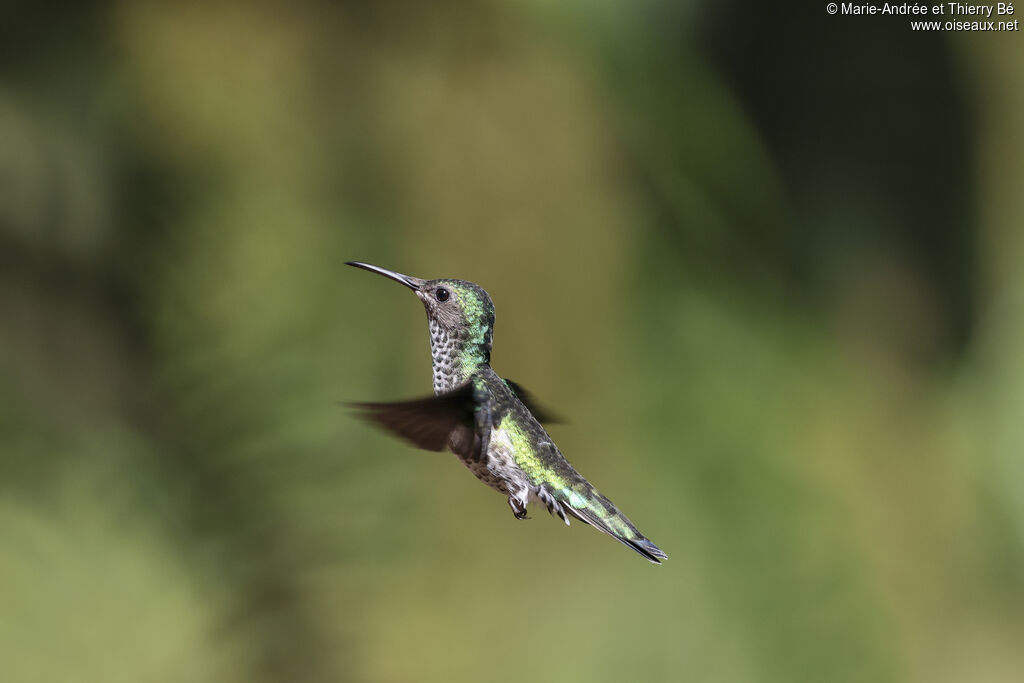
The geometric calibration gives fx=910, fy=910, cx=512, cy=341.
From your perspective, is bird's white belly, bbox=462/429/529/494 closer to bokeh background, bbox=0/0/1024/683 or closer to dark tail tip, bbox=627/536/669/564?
dark tail tip, bbox=627/536/669/564

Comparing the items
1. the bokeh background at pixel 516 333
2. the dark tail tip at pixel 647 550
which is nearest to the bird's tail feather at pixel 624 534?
the dark tail tip at pixel 647 550

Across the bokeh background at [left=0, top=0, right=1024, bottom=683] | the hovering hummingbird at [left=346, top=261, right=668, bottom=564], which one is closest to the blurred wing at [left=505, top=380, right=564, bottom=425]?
the hovering hummingbird at [left=346, top=261, right=668, bottom=564]

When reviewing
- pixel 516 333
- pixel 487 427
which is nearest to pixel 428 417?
pixel 487 427

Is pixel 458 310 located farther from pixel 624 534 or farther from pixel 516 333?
pixel 516 333

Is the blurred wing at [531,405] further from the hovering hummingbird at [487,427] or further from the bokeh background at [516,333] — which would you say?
the bokeh background at [516,333]

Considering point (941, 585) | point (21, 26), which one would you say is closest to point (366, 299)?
point (21, 26)

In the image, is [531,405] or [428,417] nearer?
[428,417]
